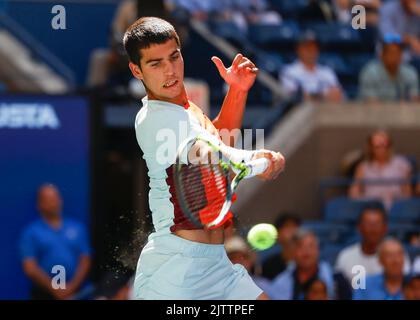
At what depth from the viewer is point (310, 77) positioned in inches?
406

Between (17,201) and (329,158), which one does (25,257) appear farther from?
(329,158)

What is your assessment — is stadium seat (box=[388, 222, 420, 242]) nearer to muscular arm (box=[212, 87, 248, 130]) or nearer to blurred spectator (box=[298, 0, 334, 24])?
blurred spectator (box=[298, 0, 334, 24])

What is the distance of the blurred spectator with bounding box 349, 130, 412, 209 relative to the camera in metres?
9.80

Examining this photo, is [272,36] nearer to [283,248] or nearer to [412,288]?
[283,248]

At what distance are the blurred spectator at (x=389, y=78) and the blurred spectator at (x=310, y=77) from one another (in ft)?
0.71

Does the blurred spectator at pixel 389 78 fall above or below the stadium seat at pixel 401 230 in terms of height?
above

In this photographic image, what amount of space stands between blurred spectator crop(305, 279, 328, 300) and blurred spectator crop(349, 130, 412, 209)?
2.00 metres

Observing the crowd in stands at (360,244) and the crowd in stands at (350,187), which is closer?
the crowd in stands at (360,244)

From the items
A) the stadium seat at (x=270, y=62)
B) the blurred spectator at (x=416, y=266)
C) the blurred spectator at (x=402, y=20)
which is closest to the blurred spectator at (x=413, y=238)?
the blurred spectator at (x=416, y=266)

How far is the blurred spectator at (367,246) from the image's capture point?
8.28m

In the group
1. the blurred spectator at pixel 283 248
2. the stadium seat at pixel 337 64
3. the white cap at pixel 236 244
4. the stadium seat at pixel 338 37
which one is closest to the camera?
the white cap at pixel 236 244

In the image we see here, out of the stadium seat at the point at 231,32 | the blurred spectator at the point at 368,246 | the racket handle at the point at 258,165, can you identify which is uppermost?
the stadium seat at the point at 231,32

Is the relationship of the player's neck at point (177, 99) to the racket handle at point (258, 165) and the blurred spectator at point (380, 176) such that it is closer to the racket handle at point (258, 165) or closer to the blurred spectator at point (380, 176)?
the racket handle at point (258, 165)

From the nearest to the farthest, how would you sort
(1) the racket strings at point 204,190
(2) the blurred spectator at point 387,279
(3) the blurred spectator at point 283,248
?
(1) the racket strings at point 204,190 → (2) the blurred spectator at point 387,279 → (3) the blurred spectator at point 283,248
